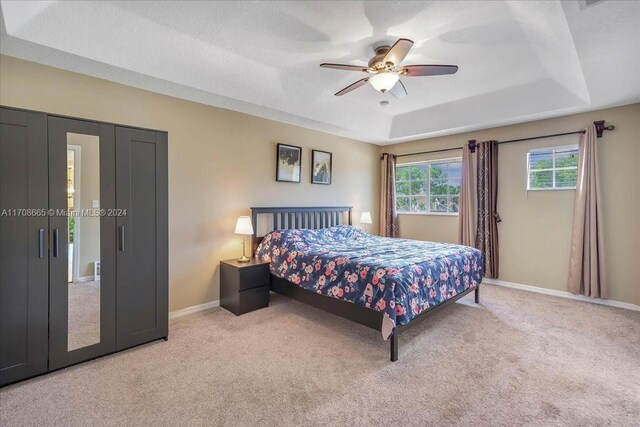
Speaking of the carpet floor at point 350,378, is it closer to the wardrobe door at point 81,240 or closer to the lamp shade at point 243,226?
the wardrobe door at point 81,240

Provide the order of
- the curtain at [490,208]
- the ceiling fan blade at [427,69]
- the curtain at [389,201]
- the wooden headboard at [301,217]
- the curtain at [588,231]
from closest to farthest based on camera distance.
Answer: the ceiling fan blade at [427,69]
the curtain at [588,231]
the wooden headboard at [301,217]
the curtain at [490,208]
the curtain at [389,201]

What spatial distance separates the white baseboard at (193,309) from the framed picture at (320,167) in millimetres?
2514

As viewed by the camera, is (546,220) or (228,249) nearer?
(228,249)

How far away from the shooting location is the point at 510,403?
2.03 m

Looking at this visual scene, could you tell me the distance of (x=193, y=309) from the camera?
372 cm

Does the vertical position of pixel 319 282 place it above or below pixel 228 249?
below

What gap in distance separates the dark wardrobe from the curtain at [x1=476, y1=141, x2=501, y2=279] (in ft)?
15.6

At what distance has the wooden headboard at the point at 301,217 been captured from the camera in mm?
4328

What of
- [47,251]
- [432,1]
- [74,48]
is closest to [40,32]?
[74,48]

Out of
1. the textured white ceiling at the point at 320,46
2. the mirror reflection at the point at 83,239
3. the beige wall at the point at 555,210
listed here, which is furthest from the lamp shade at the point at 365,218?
the mirror reflection at the point at 83,239

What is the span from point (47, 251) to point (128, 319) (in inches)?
34.0

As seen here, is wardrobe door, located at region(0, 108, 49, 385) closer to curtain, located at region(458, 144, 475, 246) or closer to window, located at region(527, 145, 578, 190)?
curtain, located at region(458, 144, 475, 246)

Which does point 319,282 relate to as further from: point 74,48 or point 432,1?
point 74,48

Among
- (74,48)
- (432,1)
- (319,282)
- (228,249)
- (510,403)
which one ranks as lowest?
(510,403)
